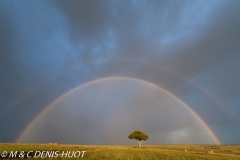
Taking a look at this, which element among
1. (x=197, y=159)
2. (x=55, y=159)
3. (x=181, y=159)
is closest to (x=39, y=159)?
(x=55, y=159)

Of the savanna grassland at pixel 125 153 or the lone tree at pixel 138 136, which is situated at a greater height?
the lone tree at pixel 138 136

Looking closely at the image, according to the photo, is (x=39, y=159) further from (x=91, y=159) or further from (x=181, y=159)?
(x=181, y=159)

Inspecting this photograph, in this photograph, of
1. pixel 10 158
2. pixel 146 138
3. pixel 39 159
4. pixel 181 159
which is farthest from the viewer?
pixel 146 138

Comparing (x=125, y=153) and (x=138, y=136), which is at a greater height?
(x=138, y=136)

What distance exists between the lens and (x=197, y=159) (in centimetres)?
3959

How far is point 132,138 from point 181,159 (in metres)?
85.0

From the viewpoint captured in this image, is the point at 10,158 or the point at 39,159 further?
the point at 10,158

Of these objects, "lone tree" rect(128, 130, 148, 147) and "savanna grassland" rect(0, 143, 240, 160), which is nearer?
"savanna grassland" rect(0, 143, 240, 160)

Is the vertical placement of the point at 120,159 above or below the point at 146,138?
below

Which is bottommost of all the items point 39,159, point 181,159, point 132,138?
point 39,159

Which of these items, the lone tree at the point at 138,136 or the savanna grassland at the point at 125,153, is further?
the lone tree at the point at 138,136

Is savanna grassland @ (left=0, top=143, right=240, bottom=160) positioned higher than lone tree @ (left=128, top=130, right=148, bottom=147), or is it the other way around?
lone tree @ (left=128, top=130, right=148, bottom=147)

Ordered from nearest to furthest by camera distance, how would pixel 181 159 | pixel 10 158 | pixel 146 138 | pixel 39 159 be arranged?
pixel 39 159 → pixel 10 158 → pixel 181 159 → pixel 146 138

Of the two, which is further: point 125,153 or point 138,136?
point 138,136
